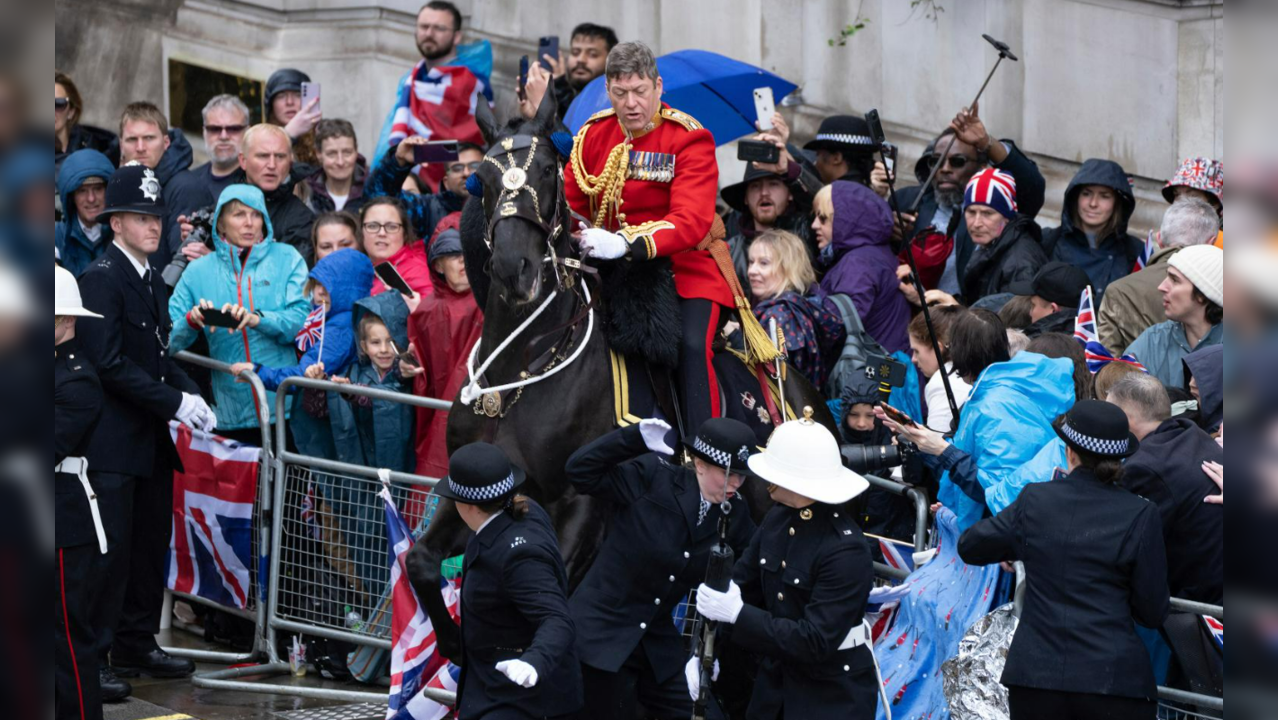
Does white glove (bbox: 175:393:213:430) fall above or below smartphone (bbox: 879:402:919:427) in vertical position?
below

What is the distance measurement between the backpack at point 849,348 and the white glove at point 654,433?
109 inches

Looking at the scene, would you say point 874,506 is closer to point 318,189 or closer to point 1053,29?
point 318,189

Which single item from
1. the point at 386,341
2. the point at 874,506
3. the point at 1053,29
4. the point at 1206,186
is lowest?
the point at 874,506

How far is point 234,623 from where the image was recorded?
31.4 ft

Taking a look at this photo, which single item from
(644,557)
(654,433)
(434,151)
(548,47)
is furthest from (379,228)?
(644,557)

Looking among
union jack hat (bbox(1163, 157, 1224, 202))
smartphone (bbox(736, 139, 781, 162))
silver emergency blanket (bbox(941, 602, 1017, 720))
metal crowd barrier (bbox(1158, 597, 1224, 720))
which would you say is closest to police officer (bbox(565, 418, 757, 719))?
silver emergency blanket (bbox(941, 602, 1017, 720))

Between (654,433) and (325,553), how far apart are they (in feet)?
10.5

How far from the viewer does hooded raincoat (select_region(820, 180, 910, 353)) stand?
9.84m

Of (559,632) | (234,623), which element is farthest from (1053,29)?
(559,632)

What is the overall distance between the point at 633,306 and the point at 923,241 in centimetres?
419

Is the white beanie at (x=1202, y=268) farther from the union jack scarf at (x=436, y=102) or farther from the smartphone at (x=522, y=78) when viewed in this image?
the union jack scarf at (x=436, y=102)

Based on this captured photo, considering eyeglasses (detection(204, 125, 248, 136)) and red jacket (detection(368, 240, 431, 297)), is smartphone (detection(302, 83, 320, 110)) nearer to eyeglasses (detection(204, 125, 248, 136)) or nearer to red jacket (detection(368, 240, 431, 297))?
eyeglasses (detection(204, 125, 248, 136))

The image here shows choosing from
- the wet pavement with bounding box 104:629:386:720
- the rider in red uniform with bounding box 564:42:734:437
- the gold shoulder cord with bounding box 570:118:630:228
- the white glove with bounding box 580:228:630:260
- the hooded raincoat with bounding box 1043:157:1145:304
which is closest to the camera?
the white glove with bounding box 580:228:630:260

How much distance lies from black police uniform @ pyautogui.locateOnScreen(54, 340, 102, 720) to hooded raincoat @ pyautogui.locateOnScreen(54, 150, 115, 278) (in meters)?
3.50
